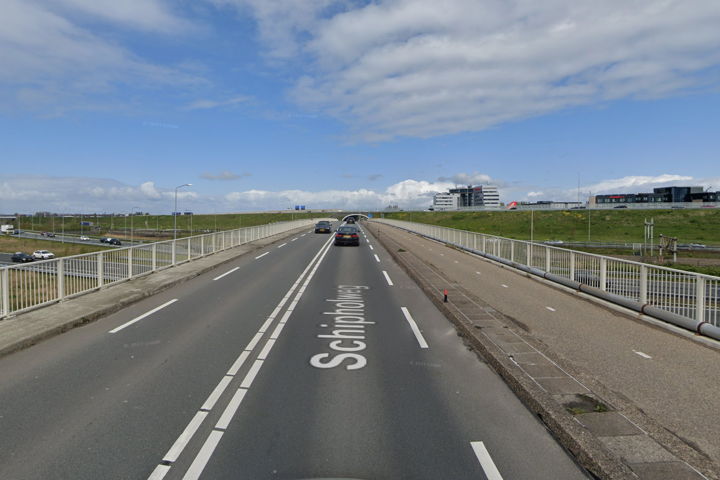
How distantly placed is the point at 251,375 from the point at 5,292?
6083 mm

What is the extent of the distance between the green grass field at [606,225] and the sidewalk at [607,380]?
5318 centimetres

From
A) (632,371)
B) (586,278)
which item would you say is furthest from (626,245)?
(632,371)

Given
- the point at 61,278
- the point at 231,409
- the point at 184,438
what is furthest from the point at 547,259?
the point at 61,278

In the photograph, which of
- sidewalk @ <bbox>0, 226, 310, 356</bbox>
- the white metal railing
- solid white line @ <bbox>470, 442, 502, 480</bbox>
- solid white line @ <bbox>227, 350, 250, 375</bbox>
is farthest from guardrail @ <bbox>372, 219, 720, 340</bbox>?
sidewalk @ <bbox>0, 226, 310, 356</bbox>

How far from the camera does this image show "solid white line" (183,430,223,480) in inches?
147

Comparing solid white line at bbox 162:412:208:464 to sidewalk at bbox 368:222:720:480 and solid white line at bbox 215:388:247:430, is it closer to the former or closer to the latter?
solid white line at bbox 215:388:247:430

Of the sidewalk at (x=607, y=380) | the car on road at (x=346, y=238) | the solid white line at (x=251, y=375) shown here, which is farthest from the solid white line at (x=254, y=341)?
the car on road at (x=346, y=238)

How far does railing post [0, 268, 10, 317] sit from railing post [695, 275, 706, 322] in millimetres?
12994

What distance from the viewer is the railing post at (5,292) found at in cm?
860

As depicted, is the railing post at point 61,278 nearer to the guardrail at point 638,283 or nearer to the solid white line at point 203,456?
the solid white line at point 203,456

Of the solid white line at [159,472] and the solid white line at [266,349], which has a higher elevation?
the solid white line at [266,349]

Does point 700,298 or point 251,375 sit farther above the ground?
point 700,298

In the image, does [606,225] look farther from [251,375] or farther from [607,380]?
[251,375]

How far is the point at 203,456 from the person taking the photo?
4023 mm
